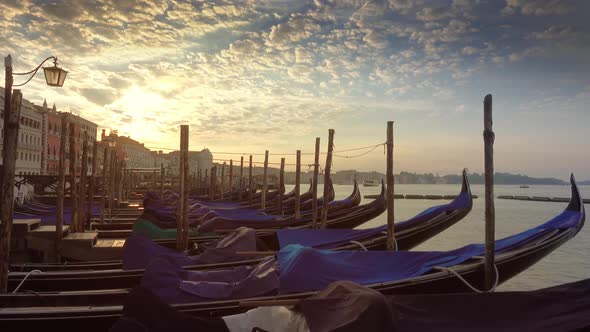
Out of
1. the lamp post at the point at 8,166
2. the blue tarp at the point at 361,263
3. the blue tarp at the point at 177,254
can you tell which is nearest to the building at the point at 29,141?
the blue tarp at the point at 177,254

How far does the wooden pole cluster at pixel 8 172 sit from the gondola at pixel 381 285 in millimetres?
571

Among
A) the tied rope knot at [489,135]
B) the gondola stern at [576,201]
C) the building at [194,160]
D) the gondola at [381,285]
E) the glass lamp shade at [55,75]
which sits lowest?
the gondola at [381,285]

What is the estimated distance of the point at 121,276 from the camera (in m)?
5.52

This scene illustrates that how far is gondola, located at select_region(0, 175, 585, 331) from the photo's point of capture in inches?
147

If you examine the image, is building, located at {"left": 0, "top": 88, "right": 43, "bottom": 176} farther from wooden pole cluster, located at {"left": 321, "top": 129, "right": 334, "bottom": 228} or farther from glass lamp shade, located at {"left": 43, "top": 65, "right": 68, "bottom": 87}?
glass lamp shade, located at {"left": 43, "top": 65, "right": 68, "bottom": 87}

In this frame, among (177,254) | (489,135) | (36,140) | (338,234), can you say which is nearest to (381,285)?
(489,135)

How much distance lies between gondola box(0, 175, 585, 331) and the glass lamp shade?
2846 mm

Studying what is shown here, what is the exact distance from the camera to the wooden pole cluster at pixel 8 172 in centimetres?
461

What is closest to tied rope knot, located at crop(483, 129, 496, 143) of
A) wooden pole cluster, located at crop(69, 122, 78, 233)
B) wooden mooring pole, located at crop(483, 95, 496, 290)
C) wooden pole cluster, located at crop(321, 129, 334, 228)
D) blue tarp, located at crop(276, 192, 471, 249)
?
wooden mooring pole, located at crop(483, 95, 496, 290)

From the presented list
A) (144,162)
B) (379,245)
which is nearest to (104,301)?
(379,245)

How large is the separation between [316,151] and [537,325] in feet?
29.7

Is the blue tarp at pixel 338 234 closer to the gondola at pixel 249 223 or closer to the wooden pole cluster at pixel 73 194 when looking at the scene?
the gondola at pixel 249 223

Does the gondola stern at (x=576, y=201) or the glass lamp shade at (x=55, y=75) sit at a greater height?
the glass lamp shade at (x=55, y=75)

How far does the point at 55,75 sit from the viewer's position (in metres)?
5.74
